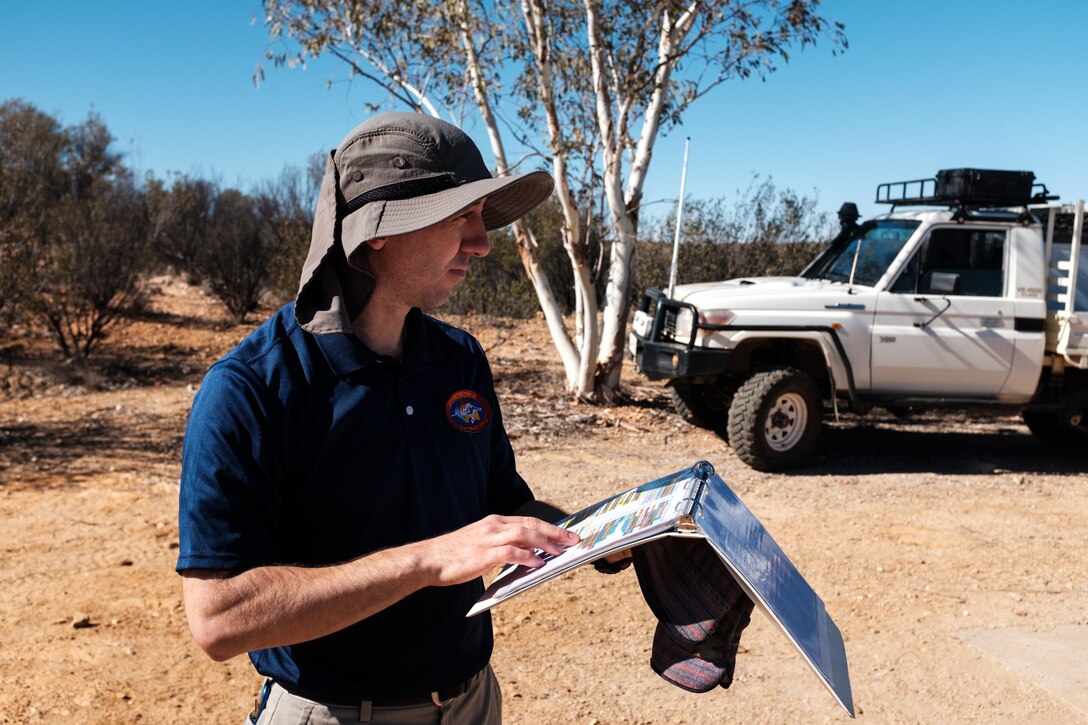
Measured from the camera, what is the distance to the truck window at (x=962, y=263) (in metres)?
7.83

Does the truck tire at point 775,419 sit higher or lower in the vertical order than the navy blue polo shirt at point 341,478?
lower

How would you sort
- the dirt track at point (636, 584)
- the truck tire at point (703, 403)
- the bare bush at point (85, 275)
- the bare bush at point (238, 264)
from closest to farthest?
the dirt track at point (636, 584) → the truck tire at point (703, 403) → the bare bush at point (85, 275) → the bare bush at point (238, 264)

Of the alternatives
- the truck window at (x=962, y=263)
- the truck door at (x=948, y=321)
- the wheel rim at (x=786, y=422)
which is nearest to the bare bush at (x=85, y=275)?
the wheel rim at (x=786, y=422)

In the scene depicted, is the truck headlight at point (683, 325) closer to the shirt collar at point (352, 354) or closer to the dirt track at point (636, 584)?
the dirt track at point (636, 584)

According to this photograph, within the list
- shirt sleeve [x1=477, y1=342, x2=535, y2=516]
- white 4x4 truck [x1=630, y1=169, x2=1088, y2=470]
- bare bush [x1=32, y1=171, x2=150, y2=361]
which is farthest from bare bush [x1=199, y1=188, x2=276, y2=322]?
shirt sleeve [x1=477, y1=342, x2=535, y2=516]

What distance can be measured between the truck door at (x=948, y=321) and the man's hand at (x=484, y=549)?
6.71 m

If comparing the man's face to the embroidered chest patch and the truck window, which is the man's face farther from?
the truck window

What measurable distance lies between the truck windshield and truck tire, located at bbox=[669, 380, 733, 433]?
136 centimetres

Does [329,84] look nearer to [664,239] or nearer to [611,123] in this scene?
[611,123]

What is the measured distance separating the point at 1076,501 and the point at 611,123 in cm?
535

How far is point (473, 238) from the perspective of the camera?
1851 mm

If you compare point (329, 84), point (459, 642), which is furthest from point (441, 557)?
point (329, 84)

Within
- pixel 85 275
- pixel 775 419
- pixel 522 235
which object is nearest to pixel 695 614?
pixel 775 419

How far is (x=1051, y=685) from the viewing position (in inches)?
168
